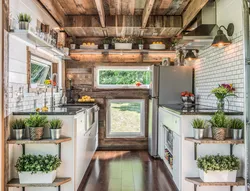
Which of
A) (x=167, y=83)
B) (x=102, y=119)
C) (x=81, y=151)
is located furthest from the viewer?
(x=102, y=119)

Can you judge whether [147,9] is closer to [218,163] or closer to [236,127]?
[236,127]

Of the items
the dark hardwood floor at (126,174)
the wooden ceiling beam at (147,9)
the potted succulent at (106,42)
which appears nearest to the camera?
the dark hardwood floor at (126,174)

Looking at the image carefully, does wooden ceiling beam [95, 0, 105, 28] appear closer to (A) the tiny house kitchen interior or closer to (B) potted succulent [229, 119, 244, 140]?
(A) the tiny house kitchen interior

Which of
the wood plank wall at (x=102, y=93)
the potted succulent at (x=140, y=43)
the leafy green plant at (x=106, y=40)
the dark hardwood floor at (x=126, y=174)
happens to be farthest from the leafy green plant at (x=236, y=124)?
the leafy green plant at (x=106, y=40)

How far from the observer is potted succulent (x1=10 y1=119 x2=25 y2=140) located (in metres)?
2.92

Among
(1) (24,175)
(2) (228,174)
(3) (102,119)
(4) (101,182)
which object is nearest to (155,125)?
(3) (102,119)

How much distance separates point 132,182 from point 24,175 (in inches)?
59.3

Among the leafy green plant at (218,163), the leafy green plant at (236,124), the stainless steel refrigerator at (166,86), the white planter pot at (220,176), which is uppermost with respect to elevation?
the stainless steel refrigerator at (166,86)

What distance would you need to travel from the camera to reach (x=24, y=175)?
2.87m

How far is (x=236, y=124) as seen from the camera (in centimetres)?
303

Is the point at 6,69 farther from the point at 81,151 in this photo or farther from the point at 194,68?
the point at 194,68

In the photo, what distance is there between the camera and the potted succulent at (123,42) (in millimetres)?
5738

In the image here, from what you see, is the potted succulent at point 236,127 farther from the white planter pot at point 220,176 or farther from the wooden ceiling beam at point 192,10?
the wooden ceiling beam at point 192,10

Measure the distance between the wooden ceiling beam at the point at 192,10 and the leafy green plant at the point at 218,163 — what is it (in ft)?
6.89
